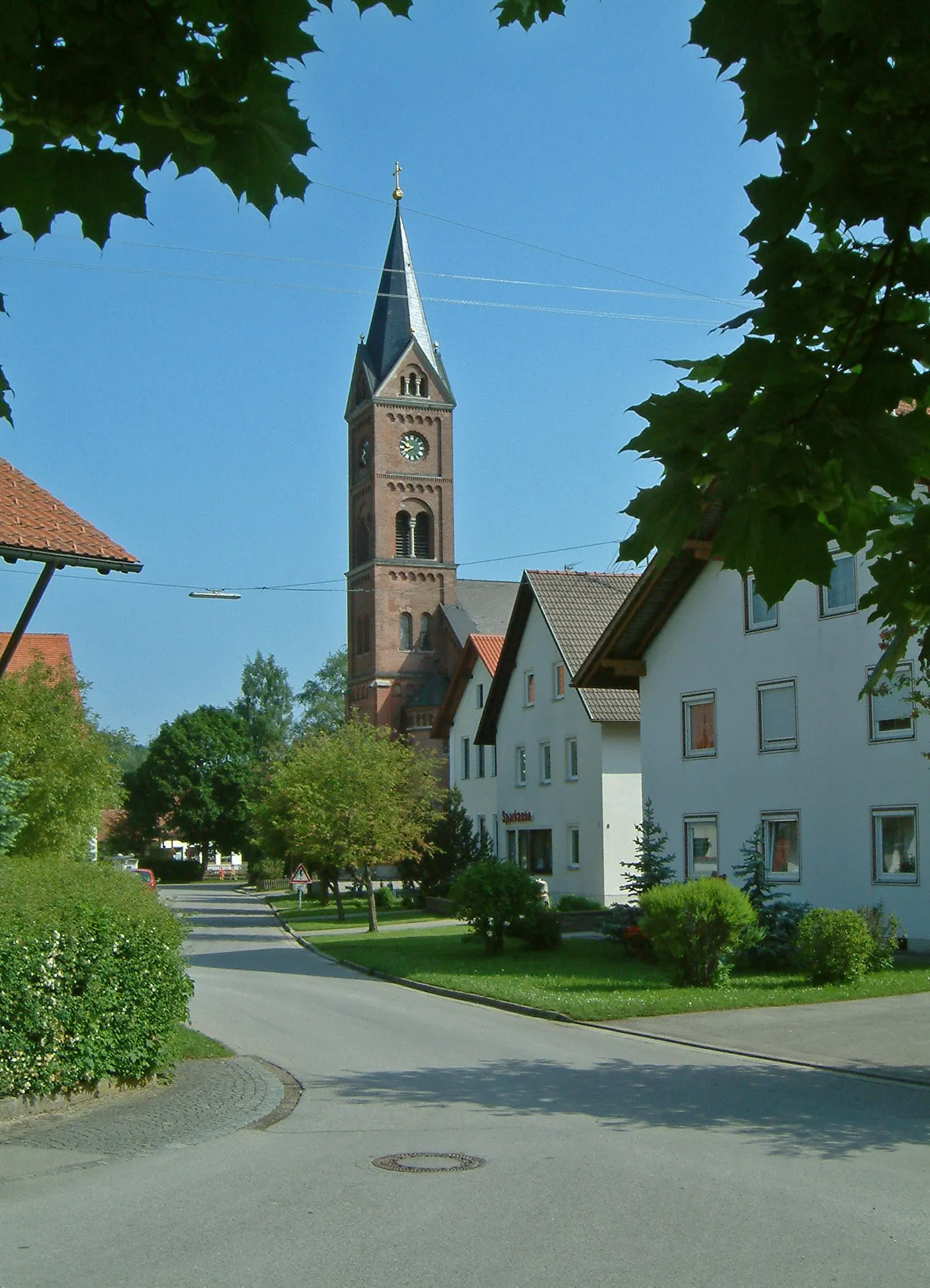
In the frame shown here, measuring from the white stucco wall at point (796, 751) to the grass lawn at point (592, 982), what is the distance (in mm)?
3453

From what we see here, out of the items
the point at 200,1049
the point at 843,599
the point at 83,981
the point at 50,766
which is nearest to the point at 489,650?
the point at 843,599

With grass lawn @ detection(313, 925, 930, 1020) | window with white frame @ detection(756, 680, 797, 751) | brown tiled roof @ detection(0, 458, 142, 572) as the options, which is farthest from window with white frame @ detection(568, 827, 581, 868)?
brown tiled roof @ detection(0, 458, 142, 572)

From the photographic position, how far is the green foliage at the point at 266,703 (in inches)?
4235

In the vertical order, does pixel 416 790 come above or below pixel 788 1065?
above

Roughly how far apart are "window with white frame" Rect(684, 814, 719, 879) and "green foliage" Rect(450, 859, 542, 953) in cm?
478

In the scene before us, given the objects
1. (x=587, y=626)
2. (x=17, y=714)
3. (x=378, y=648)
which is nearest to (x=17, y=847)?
(x=17, y=714)

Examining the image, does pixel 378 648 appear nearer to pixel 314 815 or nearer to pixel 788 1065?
pixel 314 815

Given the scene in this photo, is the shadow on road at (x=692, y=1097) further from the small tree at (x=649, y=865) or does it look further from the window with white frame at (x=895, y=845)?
the small tree at (x=649, y=865)

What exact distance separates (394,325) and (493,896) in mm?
69575

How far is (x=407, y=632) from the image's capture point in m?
86.4

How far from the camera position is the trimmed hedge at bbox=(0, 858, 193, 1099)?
35.7 ft

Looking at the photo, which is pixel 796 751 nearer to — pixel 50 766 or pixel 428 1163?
pixel 50 766

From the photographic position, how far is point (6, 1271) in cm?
672

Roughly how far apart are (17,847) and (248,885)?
62.7 m
